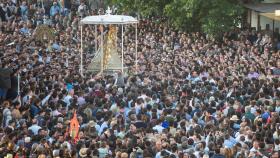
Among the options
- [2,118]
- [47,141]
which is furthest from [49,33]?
[47,141]

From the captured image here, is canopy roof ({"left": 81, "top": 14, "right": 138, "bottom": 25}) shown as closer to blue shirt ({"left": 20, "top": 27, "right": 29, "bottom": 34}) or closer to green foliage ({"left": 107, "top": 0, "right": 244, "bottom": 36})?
blue shirt ({"left": 20, "top": 27, "right": 29, "bottom": 34})

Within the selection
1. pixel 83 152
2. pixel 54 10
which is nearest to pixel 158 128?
pixel 83 152

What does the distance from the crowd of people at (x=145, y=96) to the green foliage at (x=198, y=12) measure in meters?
0.52

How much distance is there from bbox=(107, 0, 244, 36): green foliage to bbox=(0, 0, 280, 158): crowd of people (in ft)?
1.70

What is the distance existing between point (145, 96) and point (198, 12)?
509 inches

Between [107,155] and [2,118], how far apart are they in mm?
4686

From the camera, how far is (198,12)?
34.4 m

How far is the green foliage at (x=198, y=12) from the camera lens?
110 ft

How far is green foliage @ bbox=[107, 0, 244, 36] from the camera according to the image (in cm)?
3353

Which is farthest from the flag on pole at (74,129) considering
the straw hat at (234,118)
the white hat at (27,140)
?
the straw hat at (234,118)

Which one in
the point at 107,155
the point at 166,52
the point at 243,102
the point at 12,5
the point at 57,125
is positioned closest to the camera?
the point at 107,155

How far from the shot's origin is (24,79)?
965 inches

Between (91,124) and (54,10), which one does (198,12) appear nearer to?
(54,10)

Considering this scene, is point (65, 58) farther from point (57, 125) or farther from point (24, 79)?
point (57, 125)
